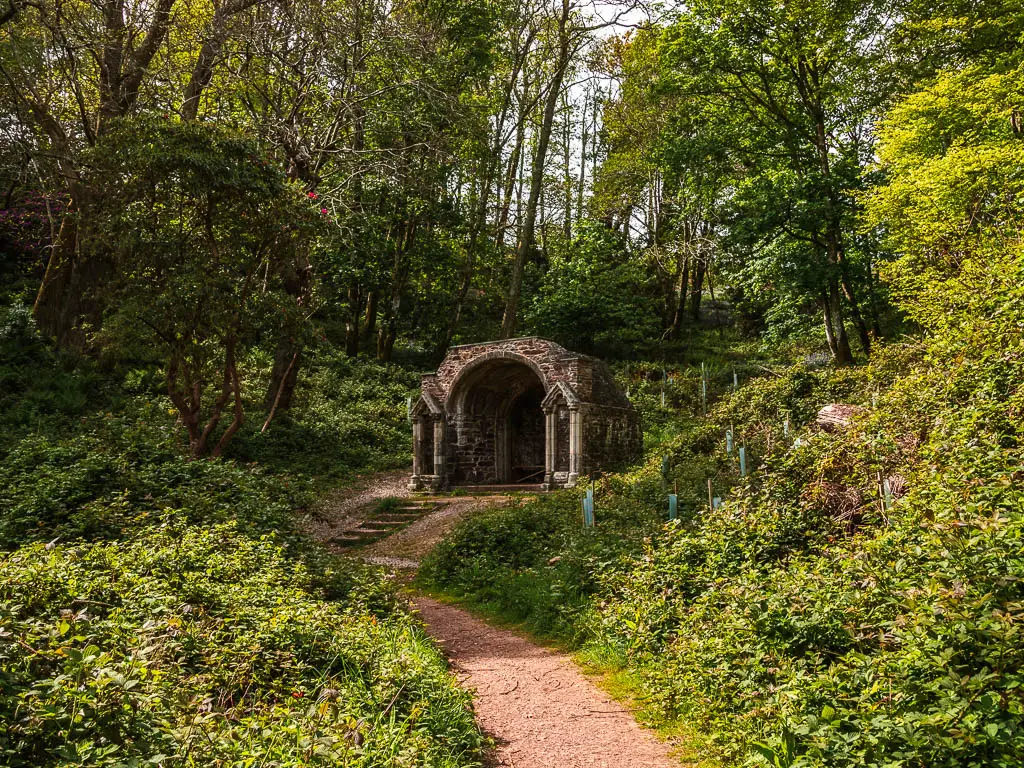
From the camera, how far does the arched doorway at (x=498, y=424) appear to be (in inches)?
762

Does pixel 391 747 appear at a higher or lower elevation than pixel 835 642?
lower

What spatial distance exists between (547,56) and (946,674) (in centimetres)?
2644

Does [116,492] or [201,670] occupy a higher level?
[116,492]

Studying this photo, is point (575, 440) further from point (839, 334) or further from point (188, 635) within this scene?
point (188, 635)

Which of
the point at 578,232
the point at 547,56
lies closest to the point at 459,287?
the point at 578,232

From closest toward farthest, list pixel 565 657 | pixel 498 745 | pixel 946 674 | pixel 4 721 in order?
pixel 4 721
pixel 946 674
pixel 498 745
pixel 565 657

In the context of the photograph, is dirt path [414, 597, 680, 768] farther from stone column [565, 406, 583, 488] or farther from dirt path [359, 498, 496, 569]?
stone column [565, 406, 583, 488]

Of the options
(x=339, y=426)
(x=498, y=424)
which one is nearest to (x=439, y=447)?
(x=498, y=424)

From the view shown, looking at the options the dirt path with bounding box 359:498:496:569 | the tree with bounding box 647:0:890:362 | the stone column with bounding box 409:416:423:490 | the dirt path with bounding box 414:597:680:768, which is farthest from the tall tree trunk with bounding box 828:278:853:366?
the dirt path with bounding box 414:597:680:768

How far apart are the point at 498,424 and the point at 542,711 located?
15.4 m

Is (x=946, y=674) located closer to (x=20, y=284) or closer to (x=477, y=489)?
(x=477, y=489)

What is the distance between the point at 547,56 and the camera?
26.0 m

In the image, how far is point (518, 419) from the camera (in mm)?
21453

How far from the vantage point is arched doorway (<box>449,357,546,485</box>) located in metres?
19.4
